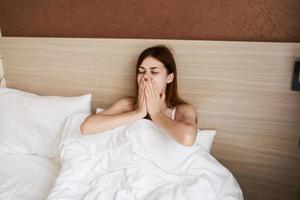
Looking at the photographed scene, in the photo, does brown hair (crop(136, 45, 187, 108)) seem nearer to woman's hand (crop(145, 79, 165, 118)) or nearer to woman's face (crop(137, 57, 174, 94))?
woman's face (crop(137, 57, 174, 94))

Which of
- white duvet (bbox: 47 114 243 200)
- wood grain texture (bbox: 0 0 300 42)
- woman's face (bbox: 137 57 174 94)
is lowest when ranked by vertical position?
white duvet (bbox: 47 114 243 200)

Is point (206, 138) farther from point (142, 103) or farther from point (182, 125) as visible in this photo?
point (142, 103)

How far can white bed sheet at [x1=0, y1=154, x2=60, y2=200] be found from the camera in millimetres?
1394

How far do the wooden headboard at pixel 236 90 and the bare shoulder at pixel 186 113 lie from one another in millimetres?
96

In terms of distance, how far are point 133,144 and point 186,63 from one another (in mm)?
530

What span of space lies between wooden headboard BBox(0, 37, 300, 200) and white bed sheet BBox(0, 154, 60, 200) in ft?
1.71

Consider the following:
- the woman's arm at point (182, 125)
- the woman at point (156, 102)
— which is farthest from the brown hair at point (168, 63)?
the woman's arm at point (182, 125)

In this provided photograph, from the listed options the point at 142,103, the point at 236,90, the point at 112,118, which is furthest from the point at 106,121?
the point at 236,90

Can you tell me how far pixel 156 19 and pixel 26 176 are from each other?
1.13 metres

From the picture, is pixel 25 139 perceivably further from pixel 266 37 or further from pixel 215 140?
pixel 266 37

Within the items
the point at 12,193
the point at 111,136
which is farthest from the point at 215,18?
the point at 12,193

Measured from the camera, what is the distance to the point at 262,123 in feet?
4.89

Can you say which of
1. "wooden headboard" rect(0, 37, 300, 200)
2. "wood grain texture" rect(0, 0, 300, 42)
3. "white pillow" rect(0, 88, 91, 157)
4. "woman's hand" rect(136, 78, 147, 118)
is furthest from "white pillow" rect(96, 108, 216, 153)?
"white pillow" rect(0, 88, 91, 157)

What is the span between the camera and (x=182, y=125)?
4.33 ft
